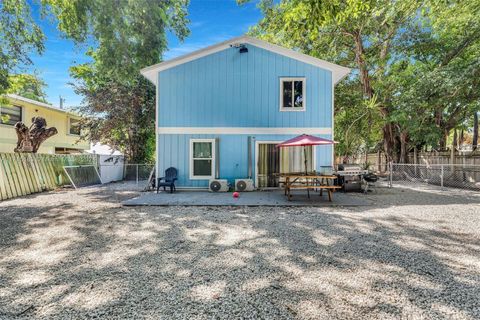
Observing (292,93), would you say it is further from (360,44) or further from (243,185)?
(360,44)

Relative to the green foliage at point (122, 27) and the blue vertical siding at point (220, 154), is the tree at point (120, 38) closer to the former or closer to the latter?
the green foliage at point (122, 27)

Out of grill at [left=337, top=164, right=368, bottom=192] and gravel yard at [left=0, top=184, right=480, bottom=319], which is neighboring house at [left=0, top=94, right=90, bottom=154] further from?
grill at [left=337, top=164, right=368, bottom=192]

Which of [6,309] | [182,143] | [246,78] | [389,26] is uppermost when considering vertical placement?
[389,26]

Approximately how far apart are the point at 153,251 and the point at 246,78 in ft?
24.8

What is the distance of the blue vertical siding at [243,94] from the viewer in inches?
373

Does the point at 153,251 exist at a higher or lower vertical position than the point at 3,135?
lower

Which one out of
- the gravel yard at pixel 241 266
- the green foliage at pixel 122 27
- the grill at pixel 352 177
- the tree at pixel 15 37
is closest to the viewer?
the gravel yard at pixel 241 266

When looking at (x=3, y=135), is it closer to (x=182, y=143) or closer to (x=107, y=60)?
(x=107, y=60)

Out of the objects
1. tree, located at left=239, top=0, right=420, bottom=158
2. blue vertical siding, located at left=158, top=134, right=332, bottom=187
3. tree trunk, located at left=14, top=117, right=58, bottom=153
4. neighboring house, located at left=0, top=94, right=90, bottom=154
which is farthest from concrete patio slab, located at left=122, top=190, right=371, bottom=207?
neighboring house, located at left=0, top=94, right=90, bottom=154

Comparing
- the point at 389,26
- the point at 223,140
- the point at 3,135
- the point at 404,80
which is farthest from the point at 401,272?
the point at 3,135

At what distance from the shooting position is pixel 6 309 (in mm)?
2232

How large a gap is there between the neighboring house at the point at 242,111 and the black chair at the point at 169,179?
0.79ft

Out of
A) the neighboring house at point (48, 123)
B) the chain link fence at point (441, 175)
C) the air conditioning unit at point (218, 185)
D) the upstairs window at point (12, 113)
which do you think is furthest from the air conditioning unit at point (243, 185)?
the upstairs window at point (12, 113)

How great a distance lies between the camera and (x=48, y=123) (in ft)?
54.7
